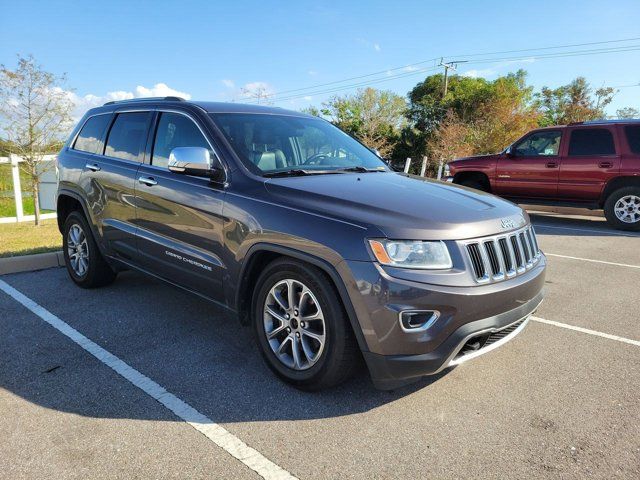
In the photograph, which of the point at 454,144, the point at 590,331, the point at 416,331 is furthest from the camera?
the point at 454,144

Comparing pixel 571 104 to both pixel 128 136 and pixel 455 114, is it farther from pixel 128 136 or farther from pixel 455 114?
pixel 128 136

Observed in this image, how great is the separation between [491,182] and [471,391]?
8.51 meters

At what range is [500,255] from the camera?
295 cm

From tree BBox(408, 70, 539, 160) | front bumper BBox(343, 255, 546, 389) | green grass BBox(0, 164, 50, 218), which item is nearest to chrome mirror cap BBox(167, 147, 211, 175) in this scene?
front bumper BBox(343, 255, 546, 389)

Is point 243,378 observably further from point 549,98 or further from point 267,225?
point 549,98

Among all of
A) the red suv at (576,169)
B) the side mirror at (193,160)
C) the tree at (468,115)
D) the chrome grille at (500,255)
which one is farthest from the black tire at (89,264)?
the tree at (468,115)

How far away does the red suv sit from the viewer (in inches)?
365

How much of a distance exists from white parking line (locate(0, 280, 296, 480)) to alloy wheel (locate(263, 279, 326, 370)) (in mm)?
620

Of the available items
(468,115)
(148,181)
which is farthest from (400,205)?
(468,115)

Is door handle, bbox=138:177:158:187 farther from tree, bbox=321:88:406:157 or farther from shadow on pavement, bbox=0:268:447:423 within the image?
tree, bbox=321:88:406:157

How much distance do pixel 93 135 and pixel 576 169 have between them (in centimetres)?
877

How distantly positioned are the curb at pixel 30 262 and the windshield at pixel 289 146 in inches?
143

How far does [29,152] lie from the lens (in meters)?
17.6

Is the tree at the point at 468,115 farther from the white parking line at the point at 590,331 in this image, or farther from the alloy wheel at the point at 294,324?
the alloy wheel at the point at 294,324
